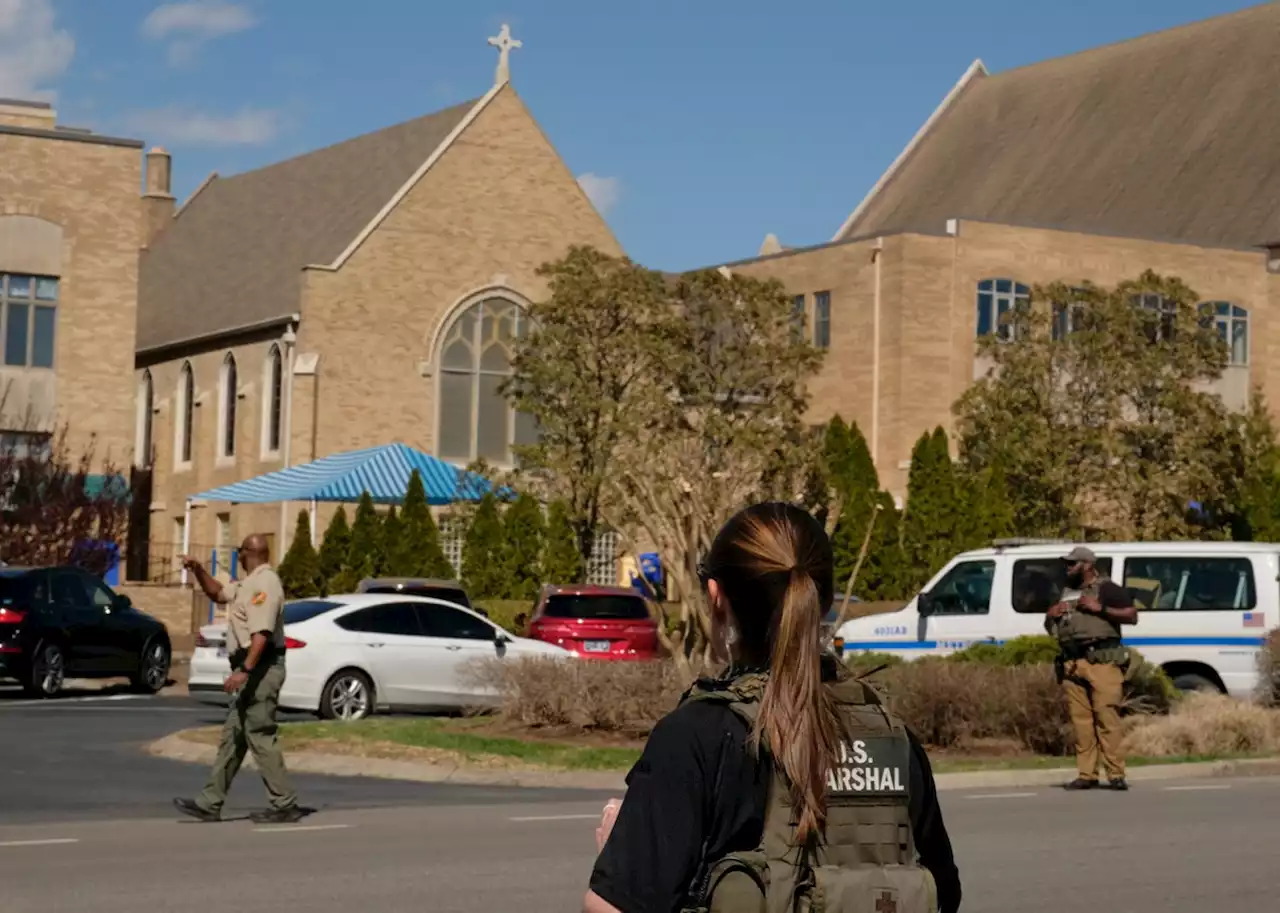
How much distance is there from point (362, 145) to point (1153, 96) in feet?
82.2

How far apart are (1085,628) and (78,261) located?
110ft

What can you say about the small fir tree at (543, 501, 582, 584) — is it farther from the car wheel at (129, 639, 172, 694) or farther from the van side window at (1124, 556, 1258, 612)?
the van side window at (1124, 556, 1258, 612)

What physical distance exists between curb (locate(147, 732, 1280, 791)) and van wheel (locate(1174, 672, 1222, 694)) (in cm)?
345

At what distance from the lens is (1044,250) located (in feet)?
175

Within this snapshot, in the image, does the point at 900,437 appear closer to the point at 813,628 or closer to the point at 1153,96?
the point at 1153,96

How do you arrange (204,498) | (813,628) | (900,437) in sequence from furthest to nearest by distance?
(900,437)
(204,498)
(813,628)

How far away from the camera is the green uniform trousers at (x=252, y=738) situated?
1466cm

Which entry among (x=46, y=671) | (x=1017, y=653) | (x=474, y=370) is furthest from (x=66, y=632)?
(x=474, y=370)

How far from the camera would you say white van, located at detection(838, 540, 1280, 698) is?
78.3ft

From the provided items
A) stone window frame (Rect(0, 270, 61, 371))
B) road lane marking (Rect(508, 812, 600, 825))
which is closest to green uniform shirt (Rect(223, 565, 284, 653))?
road lane marking (Rect(508, 812, 600, 825))

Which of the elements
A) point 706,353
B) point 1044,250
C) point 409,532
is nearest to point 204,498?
point 409,532

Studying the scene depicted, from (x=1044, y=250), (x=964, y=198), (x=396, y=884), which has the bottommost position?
(x=396, y=884)

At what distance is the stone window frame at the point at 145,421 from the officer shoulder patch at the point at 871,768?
55.5 metres

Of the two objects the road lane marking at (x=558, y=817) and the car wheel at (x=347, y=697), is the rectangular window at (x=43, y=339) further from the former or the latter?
the road lane marking at (x=558, y=817)
